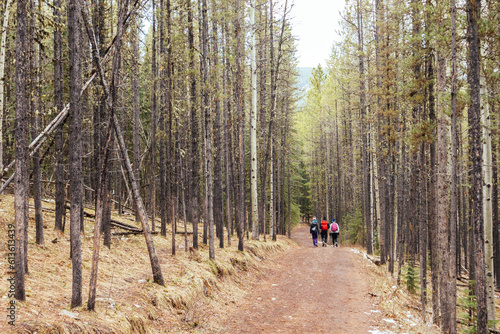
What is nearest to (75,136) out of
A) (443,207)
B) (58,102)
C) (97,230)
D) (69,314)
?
(97,230)

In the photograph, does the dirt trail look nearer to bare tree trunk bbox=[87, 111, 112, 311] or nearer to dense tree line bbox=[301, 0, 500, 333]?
dense tree line bbox=[301, 0, 500, 333]

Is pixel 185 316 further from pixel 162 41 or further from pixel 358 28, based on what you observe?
pixel 358 28

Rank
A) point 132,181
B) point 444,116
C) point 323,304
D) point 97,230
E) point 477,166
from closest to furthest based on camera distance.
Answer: point 97,230, point 132,181, point 477,166, point 444,116, point 323,304

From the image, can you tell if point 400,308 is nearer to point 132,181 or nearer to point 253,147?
point 132,181

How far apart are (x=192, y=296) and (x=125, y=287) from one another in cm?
166

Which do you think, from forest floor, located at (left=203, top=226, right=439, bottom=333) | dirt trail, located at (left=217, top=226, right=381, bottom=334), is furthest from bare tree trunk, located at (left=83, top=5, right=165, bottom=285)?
dirt trail, located at (left=217, top=226, right=381, bottom=334)

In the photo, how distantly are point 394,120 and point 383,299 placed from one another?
304 inches

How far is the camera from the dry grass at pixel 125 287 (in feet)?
17.1

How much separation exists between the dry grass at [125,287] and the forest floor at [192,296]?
0.06 ft

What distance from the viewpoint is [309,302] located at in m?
9.85

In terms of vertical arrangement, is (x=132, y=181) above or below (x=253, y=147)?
below

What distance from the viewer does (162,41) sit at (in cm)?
1190

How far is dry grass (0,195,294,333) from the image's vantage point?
5215mm

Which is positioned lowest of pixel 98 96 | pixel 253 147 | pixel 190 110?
pixel 253 147
